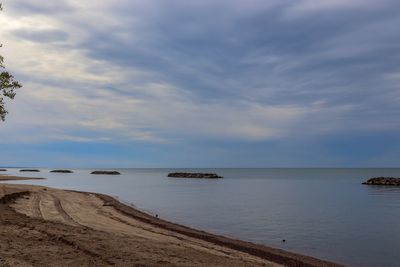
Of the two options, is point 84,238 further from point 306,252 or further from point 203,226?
point 203,226

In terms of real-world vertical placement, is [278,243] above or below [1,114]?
below

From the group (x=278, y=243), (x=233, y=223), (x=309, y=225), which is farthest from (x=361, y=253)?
(x=233, y=223)

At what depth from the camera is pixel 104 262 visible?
1137 centimetres

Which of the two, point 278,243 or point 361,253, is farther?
point 278,243

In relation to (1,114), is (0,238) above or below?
below

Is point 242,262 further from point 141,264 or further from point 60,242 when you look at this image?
point 60,242

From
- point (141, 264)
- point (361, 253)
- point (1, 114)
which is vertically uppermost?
point (1, 114)

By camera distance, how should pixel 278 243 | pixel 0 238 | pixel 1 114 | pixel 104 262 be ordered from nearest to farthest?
pixel 104 262 → pixel 0 238 → pixel 278 243 → pixel 1 114

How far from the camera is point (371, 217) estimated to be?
126 ft

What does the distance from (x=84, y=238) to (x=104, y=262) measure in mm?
3482

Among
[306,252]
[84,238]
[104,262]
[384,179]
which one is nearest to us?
[104,262]

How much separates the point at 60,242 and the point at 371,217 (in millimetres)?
33570

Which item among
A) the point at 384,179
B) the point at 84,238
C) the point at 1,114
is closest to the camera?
the point at 84,238

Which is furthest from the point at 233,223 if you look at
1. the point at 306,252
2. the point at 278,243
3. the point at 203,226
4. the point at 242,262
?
the point at 242,262
